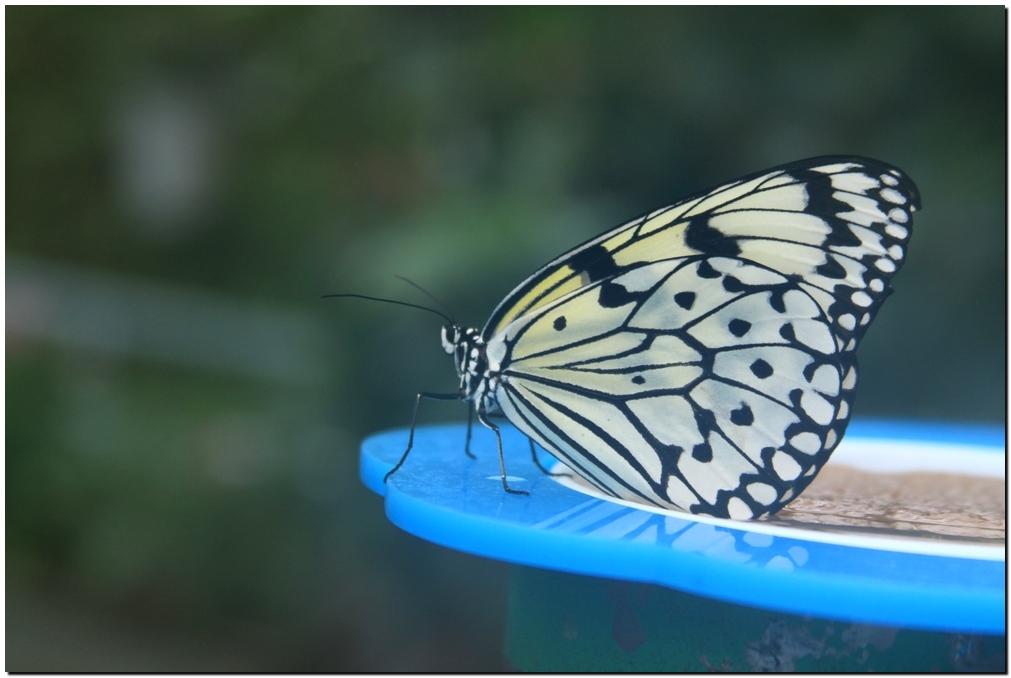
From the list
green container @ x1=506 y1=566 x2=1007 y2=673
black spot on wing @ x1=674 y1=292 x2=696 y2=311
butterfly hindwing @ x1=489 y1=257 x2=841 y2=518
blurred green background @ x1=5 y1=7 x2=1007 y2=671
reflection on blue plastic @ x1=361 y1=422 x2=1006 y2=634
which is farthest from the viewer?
blurred green background @ x1=5 y1=7 x2=1007 y2=671

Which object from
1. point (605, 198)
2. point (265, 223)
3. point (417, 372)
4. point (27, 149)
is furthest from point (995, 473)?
point (27, 149)

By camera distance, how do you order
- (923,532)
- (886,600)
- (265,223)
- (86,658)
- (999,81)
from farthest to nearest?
(86,658) < (265,223) < (999,81) < (923,532) < (886,600)

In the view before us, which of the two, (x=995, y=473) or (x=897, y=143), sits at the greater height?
(x=897, y=143)

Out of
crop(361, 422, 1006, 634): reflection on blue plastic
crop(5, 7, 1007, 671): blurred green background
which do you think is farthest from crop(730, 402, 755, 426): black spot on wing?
crop(5, 7, 1007, 671): blurred green background

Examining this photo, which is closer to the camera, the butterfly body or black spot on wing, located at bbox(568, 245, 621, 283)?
the butterfly body

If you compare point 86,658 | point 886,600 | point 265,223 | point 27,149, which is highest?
point 27,149

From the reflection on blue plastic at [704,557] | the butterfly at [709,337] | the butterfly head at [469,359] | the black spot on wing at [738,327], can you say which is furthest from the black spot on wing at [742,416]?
the butterfly head at [469,359]

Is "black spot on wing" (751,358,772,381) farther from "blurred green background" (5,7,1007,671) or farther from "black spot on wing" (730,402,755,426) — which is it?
"blurred green background" (5,7,1007,671)

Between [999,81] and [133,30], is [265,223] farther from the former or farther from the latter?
[999,81]
